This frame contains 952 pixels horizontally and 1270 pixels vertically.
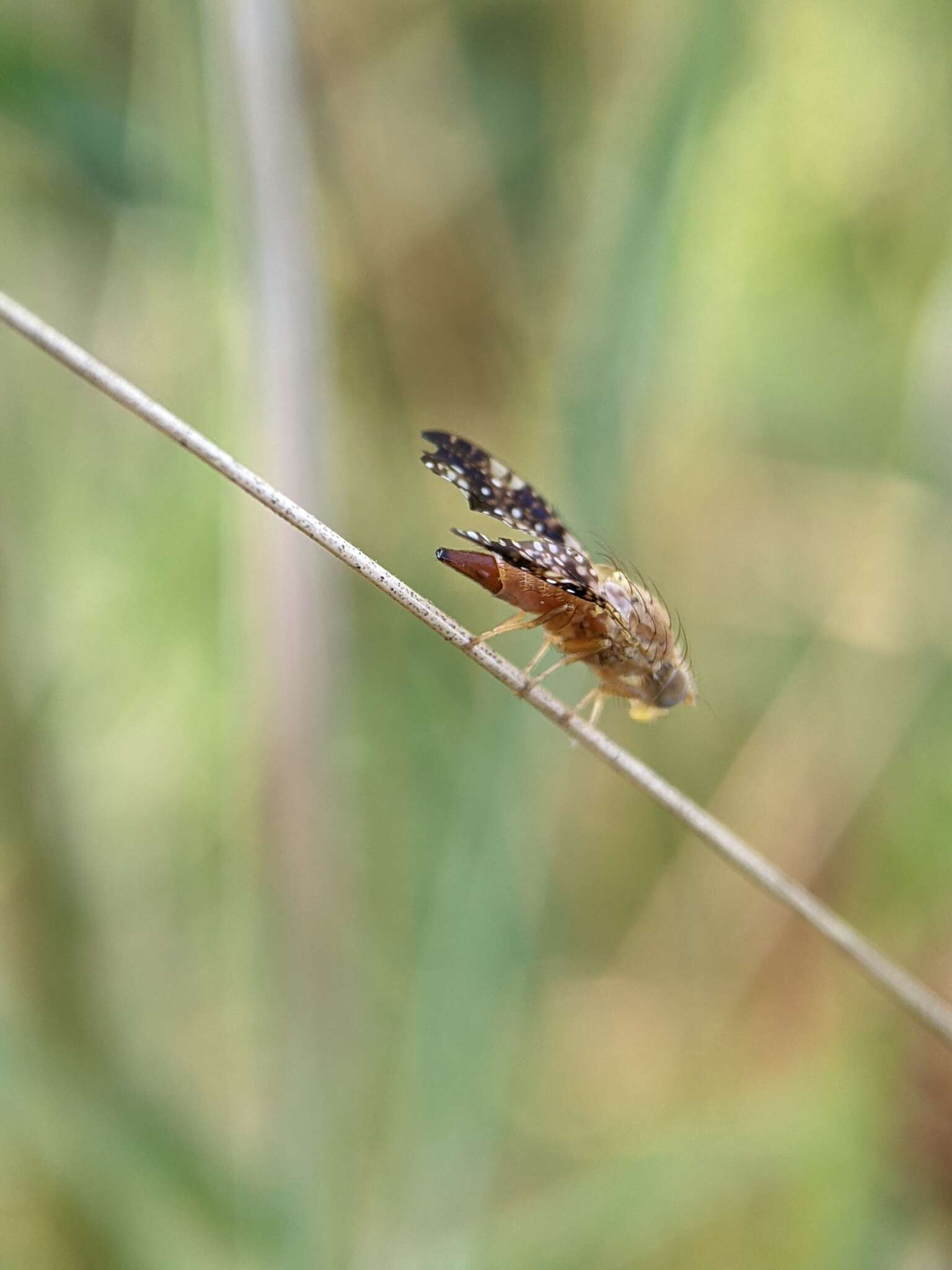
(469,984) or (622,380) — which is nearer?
(469,984)

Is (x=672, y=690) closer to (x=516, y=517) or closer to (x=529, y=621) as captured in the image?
(x=529, y=621)

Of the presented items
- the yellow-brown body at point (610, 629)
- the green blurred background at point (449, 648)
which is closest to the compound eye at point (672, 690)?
the yellow-brown body at point (610, 629)

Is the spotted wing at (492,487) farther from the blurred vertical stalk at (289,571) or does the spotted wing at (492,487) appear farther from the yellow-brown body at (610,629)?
the blurred vertical stalk at (289,571)

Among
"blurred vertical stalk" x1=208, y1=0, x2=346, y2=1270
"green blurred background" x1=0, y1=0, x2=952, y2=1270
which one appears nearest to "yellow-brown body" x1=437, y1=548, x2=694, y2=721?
"green blurred background" x1=0, y1=0, x2=952, y2=1270

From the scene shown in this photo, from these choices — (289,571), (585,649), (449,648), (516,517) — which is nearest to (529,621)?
(585,649)

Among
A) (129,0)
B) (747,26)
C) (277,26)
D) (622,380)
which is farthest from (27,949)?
(747,26)

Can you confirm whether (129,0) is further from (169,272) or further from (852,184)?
(852,184)

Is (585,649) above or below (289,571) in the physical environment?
above
